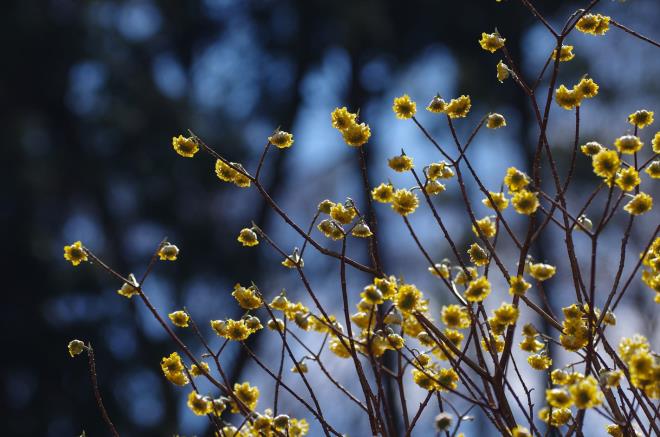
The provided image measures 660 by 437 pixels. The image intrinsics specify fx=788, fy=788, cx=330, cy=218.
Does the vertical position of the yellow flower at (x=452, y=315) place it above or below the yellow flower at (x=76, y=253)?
below

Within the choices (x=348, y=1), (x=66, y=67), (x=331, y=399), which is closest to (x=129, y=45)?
(x=66, y=67)

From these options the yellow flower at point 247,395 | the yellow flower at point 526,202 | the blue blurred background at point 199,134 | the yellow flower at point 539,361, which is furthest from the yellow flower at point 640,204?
the blue blurred background at point 199,134

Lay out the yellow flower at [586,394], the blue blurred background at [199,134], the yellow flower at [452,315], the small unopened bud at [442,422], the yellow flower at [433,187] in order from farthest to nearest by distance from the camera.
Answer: the blue blurred background at [199,134] → the yellow flower at [433,187] → the yellow flower at [452,315] → the small unopened bud at [442,422] → the yellow flower at [586,394]

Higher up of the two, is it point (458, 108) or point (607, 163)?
point (458, 108)

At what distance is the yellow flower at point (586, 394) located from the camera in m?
0.85

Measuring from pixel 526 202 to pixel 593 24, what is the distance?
423mm

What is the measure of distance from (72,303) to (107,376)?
1.73ft

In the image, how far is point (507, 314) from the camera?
99cm

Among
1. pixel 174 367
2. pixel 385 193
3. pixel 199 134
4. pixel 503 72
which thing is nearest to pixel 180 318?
pixel 174 367

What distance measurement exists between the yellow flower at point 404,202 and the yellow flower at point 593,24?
41cm

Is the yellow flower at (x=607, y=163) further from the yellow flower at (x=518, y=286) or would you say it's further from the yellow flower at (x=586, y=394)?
the yellow flower at (x=586, y=394)

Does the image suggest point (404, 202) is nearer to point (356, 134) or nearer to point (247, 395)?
point (356, 134)

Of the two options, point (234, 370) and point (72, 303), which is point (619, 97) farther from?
point (72, 303)

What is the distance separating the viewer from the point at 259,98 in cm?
596
